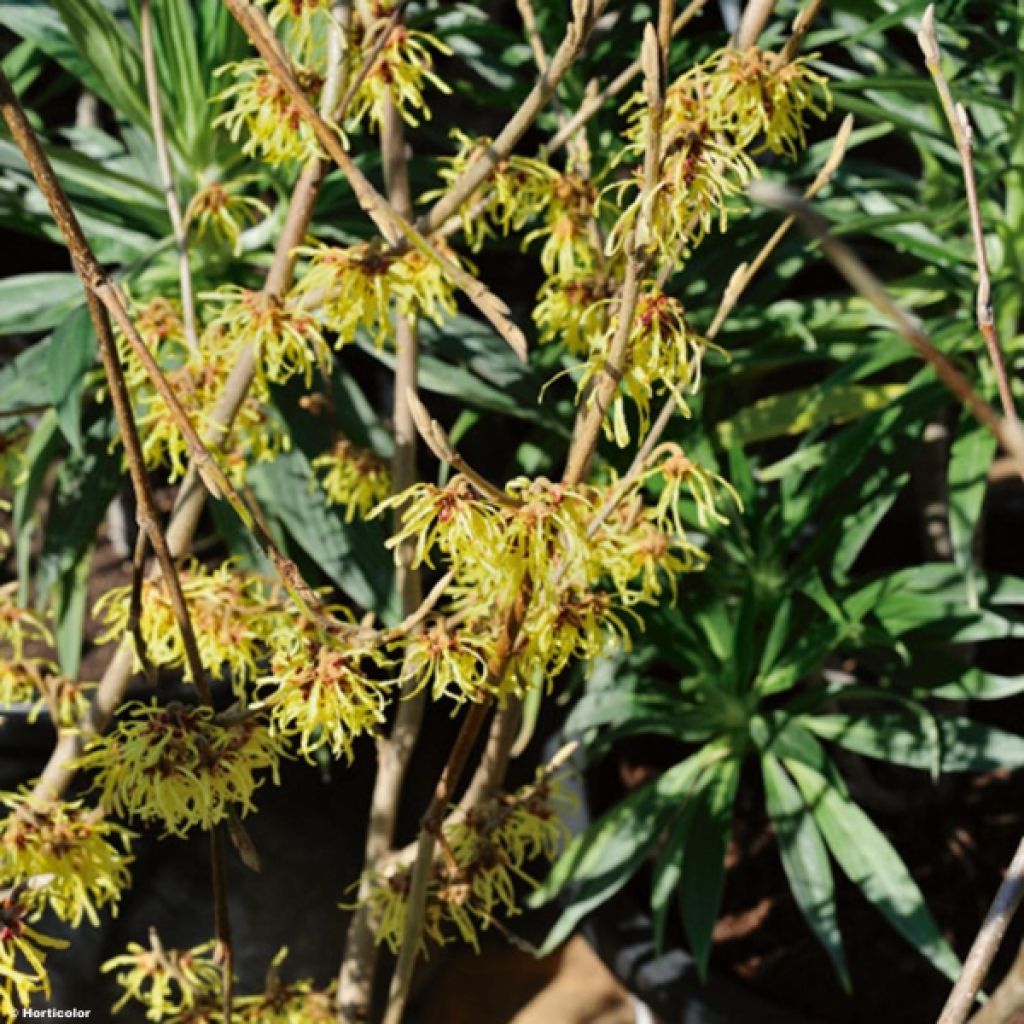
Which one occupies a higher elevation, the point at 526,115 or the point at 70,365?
the point at 526,115

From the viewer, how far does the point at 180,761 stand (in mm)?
729

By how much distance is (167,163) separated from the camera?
0.94 m

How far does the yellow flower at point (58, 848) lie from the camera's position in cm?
83

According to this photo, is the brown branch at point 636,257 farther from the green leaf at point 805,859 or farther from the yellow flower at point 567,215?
the green leaf at point 805,859

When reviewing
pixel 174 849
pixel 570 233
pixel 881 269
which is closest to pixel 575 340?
pixel 570 233

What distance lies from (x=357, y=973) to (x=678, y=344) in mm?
616

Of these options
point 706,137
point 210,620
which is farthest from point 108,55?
point 706,137

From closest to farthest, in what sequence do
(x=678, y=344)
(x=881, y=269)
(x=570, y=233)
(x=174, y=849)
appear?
(x=678, y=344), (x=570, y=233), (x=174, y=849), (x=881, y=269)

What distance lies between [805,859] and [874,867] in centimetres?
6

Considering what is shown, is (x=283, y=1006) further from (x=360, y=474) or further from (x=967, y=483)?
(x=967, y=483)

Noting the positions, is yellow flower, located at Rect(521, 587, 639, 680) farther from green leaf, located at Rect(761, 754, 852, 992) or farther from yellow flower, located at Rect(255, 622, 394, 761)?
green leaf, located at Rect(761, 754, 852, 992)

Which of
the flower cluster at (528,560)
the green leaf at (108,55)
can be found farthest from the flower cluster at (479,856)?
the green leaf at (108,55)

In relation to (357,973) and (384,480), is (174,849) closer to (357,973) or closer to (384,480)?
(357,973)

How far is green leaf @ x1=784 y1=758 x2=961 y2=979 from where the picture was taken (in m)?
1.22
